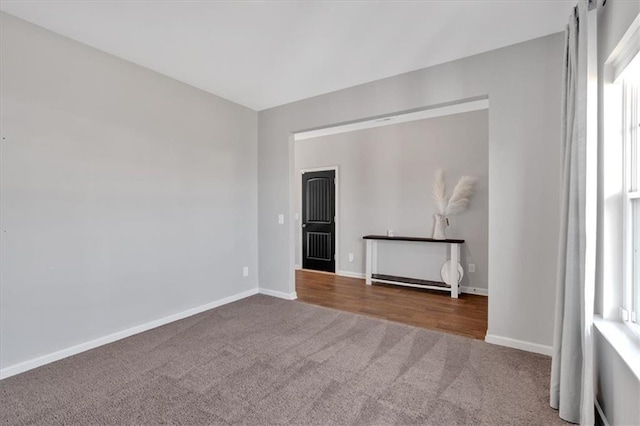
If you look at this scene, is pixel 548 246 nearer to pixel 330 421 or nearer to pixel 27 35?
pixel 330 421

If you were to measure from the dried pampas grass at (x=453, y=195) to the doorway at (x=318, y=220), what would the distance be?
1.95 m

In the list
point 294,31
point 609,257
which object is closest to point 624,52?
point 609,257

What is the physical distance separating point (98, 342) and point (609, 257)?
3866 millimetres

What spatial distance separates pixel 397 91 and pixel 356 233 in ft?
9.39

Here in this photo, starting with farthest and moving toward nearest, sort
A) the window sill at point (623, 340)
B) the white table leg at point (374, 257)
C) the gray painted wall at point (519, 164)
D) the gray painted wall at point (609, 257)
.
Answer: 1. the white table leg at point (374, 257)
2. the gray painted wall at point (519, 164)
3. the gray painted wall at point (609, 257)
4. the window sill at point (623, 340)

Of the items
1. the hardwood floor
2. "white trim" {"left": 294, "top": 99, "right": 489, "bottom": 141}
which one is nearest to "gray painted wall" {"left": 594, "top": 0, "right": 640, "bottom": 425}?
the hardwood floor

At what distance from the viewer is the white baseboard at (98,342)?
87.7 inches

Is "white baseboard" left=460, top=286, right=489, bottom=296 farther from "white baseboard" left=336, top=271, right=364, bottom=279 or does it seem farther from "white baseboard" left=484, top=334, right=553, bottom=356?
"white baseboard" left=484, top=334, right=553, bottom=356

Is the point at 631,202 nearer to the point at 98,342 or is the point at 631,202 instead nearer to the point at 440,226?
the point at 440,226

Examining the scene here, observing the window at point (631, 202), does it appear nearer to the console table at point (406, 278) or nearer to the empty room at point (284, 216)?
the empty room at point (284, 216)

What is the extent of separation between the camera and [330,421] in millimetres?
1711

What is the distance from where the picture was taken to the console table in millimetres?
4223

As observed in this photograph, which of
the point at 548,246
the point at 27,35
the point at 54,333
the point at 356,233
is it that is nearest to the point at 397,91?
the point at 548,246

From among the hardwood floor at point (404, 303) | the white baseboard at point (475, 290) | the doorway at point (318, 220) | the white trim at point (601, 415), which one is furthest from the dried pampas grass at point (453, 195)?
the white trim at point (601, 415)
